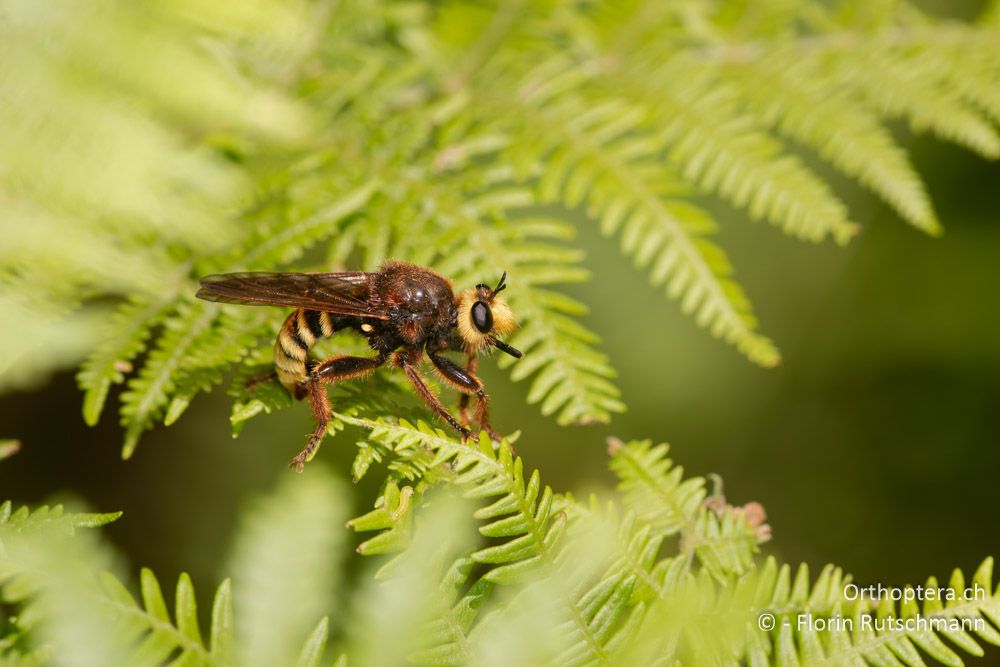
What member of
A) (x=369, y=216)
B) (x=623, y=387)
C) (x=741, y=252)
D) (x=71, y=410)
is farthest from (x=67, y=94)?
(x=741, y=252)

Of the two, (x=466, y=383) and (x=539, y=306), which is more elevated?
(x=539, y=306)

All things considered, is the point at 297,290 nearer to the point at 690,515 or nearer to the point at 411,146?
the point at 411,146

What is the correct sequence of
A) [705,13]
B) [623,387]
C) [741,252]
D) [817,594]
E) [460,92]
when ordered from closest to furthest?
[817,594] → [460,92] → [705,13] → [623,387] → [741,252]

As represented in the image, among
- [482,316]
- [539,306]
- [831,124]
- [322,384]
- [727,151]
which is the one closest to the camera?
[322,384]

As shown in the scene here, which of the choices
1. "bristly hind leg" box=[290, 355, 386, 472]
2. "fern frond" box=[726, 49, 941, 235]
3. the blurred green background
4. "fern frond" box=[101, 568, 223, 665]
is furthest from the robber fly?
the blurred green background

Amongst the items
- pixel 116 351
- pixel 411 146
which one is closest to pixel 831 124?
pixel 411 146

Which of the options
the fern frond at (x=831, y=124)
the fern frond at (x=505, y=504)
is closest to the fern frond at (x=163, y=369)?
the fern frond at (x=505, y=504)

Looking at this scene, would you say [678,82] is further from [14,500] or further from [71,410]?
[14,500]
